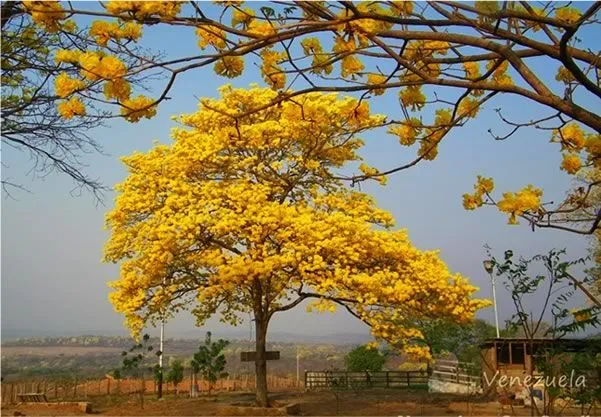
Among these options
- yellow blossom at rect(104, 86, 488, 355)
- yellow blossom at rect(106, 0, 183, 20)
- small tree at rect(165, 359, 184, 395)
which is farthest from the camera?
small tree at rect(165, 359, 184, 395)

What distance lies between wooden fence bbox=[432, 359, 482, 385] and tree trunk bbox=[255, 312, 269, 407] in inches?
232

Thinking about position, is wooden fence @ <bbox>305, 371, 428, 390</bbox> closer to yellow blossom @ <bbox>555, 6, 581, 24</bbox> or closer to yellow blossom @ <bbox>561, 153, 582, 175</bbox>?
yellow blossom @ <bbox>561, 153, 582, 175</bbox>

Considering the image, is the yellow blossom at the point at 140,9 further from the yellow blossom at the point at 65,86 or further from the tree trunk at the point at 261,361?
the tree trunk at the point at 261,361

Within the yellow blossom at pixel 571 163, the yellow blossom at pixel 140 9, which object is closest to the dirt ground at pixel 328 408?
the yellow blossom at pixel 571 163

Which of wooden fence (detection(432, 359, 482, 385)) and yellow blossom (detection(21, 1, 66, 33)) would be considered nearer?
yellow blossom (detection(21, 1, 66, 33))

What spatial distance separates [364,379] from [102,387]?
22.8 ft

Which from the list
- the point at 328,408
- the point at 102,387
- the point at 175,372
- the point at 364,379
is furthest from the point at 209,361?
the point at 364,379

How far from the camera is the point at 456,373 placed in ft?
52.1

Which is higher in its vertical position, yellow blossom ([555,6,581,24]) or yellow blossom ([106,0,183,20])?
yellow blossom ([555,6,581,24])

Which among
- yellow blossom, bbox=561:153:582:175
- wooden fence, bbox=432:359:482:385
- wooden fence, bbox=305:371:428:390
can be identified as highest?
yellow blossom, bbox=561:153:582:175

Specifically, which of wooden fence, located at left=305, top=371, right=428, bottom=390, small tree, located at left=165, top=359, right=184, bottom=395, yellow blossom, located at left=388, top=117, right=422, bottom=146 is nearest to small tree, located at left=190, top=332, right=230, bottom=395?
small tree, located at left=165, top=359, right=184, bottom=395

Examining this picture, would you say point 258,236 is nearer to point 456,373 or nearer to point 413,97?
point 413,97

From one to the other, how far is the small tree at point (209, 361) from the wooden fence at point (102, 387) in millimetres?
1047

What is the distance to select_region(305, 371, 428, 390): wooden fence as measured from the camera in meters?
16.7
